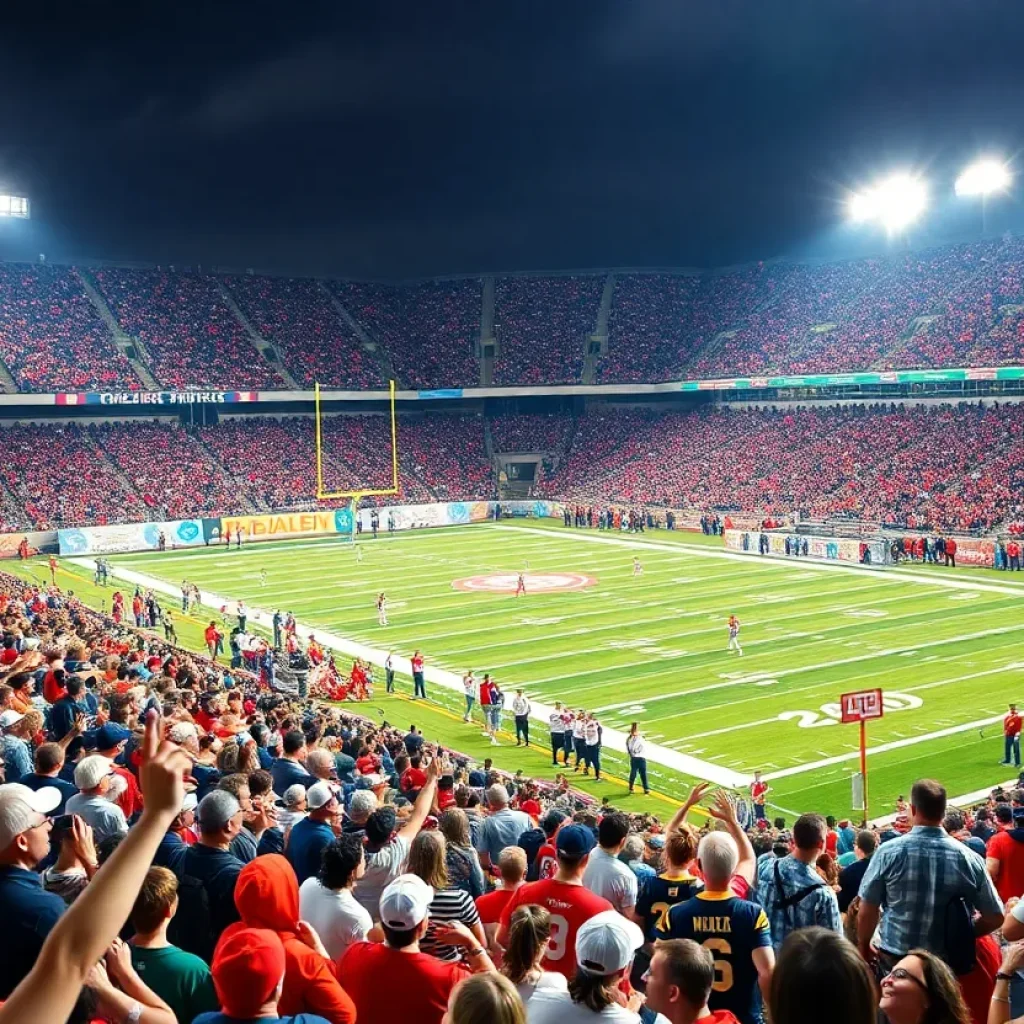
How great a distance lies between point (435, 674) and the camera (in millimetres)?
26266

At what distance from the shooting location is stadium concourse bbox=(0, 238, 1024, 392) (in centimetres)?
5559

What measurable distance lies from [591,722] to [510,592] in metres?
17.1

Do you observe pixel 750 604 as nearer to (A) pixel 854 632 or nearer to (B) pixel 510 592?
(A) pixel 854 632

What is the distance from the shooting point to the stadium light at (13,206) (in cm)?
5916

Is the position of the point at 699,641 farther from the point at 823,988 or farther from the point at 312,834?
the point at 823,988

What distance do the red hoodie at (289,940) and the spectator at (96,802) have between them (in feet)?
7.29

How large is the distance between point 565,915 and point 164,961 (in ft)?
5.87

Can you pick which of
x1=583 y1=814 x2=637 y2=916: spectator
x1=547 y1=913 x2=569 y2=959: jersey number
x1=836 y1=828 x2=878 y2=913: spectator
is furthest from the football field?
x1=547 y1=913 x2=569 y2=959: jersey number

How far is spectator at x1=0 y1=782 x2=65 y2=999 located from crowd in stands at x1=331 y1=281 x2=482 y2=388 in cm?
6281

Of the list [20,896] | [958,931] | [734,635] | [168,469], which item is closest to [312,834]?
[20,896]

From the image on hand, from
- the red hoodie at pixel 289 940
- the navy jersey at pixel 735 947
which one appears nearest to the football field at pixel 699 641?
the navy jersey at pixel 735 947

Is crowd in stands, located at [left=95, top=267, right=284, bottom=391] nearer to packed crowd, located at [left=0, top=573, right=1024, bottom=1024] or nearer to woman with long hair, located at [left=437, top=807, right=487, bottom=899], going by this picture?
Answer: packed crowd, located at [left=0, top=573, right=1024, bottom=1024]

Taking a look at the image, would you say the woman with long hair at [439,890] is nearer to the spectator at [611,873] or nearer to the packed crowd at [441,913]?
the packed crowd at [441,913]

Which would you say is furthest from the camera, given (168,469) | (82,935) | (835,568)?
(168,469)
